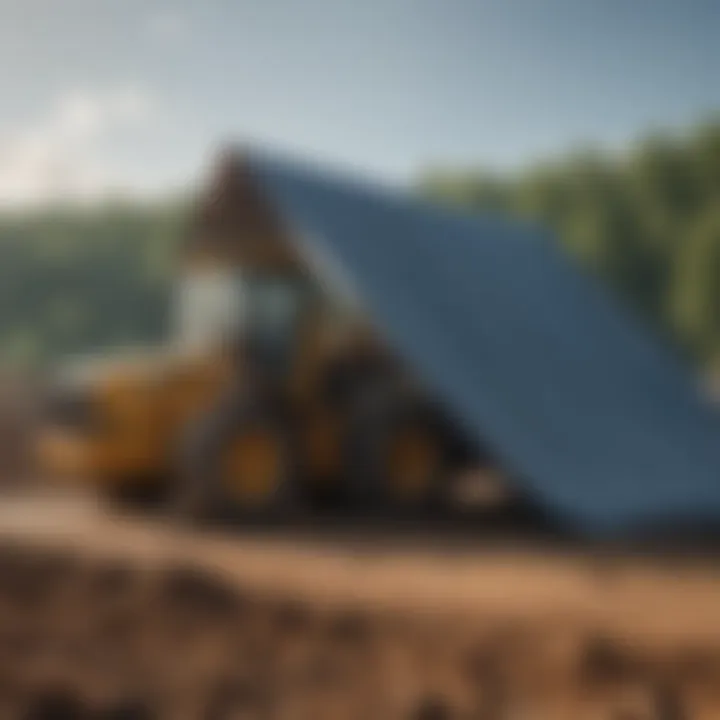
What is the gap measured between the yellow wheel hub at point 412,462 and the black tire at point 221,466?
0.88 metres

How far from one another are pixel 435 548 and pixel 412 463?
1.35 metres

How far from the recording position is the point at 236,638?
378 cm

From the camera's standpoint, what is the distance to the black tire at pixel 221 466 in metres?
5.88

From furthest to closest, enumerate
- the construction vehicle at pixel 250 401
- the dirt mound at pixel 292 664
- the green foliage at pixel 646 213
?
the green foliage at pixel 646 213 < the construction vehicle at pixel 250 401 < the dirt mound at pixel 292 664

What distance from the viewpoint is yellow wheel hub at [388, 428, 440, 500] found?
6.83 metres

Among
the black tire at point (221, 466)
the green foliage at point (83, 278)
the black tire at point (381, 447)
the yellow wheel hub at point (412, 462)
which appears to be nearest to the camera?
the black tire at point (221, 466)

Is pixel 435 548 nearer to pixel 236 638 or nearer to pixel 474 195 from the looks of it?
pixel 236 638

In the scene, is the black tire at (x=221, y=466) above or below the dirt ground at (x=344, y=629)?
above

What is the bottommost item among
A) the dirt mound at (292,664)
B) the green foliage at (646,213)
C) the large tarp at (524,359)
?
the dirt mound at (292,664)

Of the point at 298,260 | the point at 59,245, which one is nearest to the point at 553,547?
the point at 298,260

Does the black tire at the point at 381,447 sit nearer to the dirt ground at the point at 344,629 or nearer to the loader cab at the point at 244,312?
the loader cab at the point at 244,312

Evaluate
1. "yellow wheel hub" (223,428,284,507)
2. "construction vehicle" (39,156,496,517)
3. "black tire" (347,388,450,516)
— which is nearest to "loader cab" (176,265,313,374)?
"construction vehicle" (39,156,496,517)

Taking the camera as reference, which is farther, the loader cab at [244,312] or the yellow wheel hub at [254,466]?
the loader cab at [244,312]

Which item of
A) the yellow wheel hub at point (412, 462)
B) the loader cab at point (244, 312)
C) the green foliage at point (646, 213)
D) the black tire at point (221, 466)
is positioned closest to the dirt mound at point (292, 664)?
the black tire at point (221, 466)
